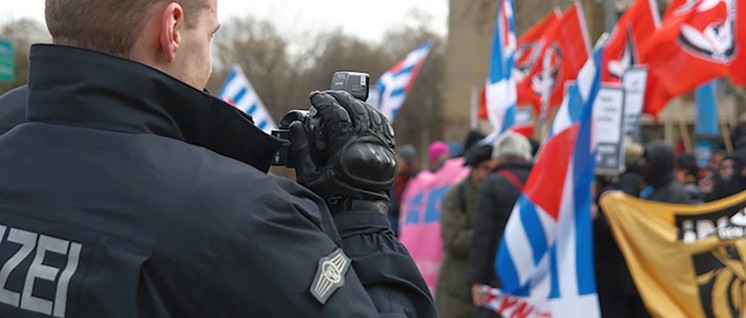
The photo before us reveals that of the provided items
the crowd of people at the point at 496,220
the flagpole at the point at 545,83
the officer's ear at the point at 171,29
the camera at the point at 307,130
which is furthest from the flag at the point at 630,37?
the officer's ear at the point at 171,29

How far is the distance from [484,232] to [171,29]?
6.14 metres

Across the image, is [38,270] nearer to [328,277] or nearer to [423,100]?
[328,277]

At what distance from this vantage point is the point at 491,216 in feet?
25.7

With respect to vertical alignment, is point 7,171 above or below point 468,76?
above

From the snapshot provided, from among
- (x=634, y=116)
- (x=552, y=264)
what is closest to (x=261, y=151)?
(x=552, y=264)

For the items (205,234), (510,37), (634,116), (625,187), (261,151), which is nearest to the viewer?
(205,234)

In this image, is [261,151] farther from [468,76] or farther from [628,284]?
[468,76]

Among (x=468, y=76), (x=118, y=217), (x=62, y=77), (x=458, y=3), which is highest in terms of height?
(x=62, y=77)

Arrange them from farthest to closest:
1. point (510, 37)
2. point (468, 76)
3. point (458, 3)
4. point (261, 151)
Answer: point (468, 76) < point (458, 3) < point (510, 37) < point (261, 151)

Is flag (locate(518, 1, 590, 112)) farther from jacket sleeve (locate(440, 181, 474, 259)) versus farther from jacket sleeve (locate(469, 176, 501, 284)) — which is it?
jacket sleeve (locate(469, 176, 501, 284))

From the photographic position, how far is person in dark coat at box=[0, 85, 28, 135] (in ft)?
7.04

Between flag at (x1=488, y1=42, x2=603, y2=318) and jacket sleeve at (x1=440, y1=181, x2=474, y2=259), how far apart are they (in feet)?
4.20

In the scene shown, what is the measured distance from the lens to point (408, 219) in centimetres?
1060

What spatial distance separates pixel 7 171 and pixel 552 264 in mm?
5385
